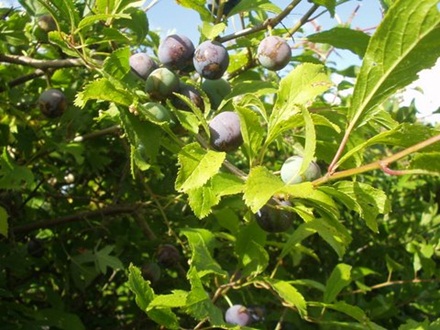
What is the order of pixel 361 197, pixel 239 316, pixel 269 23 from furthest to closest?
pixel 239 316 → pixel 269 23 → pixel 361 197

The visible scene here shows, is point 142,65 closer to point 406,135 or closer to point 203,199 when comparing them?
point 203,199

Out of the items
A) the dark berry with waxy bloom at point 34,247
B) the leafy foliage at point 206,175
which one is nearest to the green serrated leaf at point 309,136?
the leafy foliage at point 206,175

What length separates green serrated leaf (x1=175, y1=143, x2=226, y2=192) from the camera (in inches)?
34.2

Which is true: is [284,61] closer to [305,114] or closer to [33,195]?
[305,114]

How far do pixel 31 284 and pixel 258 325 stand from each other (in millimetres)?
744

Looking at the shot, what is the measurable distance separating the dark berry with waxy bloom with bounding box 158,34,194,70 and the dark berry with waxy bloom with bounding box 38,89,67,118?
498mm

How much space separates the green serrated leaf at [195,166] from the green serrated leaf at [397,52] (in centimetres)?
23

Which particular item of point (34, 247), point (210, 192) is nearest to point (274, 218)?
point (210, 192)

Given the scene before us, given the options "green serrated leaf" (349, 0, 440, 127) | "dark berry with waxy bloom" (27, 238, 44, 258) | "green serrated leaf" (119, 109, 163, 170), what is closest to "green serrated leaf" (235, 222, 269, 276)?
"green serrated leaf" (119, 109, 163, 170)

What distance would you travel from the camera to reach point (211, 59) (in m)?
1.13

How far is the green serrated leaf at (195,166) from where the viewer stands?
87 centimetres

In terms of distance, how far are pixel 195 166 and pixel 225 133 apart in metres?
0.13

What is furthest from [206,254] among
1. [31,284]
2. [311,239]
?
[311,239]

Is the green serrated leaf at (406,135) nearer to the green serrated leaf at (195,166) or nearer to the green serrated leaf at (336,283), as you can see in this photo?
the green serrated leaf at (195,166)
